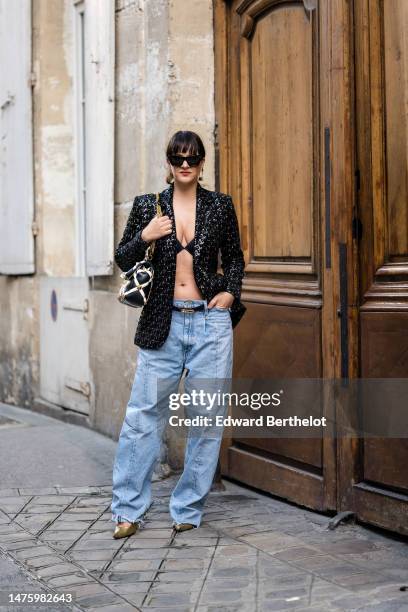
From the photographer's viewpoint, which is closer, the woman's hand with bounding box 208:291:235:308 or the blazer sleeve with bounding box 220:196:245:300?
the woman's hand with bounding box 208:291:235:308

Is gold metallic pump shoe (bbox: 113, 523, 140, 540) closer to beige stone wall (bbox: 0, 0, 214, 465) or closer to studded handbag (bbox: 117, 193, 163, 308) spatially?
studded handbag (bbox: 117, 193, 163, 308)

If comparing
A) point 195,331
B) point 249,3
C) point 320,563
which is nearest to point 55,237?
point 249,3

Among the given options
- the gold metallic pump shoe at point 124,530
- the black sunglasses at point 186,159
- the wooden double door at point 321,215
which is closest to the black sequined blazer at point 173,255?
the black sunglasses at point 186,159

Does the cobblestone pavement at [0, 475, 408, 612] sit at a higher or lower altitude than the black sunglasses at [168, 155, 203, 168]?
lower

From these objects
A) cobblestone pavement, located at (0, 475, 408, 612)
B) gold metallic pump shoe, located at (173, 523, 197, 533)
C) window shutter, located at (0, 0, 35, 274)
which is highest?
window shutter, located at (0, 0, 35, 274)

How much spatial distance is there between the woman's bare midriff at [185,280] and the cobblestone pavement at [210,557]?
111 centimetres

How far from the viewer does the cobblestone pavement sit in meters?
4.07

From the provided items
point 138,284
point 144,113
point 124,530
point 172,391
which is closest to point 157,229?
point 138,284

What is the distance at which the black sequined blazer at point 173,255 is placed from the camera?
4.97 metres

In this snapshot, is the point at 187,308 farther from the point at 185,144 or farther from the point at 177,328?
the point at 185,144

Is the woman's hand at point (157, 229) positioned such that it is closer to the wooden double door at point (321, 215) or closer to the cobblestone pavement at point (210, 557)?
the wooden double door at point (321, 215)

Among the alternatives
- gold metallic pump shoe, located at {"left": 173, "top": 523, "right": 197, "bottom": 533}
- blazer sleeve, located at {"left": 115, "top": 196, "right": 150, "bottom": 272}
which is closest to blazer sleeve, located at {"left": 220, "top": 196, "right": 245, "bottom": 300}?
blazer sleeve, located at {"left": 115, "top": 196, "right": 150, "bottom": 272}

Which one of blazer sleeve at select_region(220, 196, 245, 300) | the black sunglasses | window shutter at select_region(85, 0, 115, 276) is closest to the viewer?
the black sunglasses

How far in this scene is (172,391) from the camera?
5.09 m
